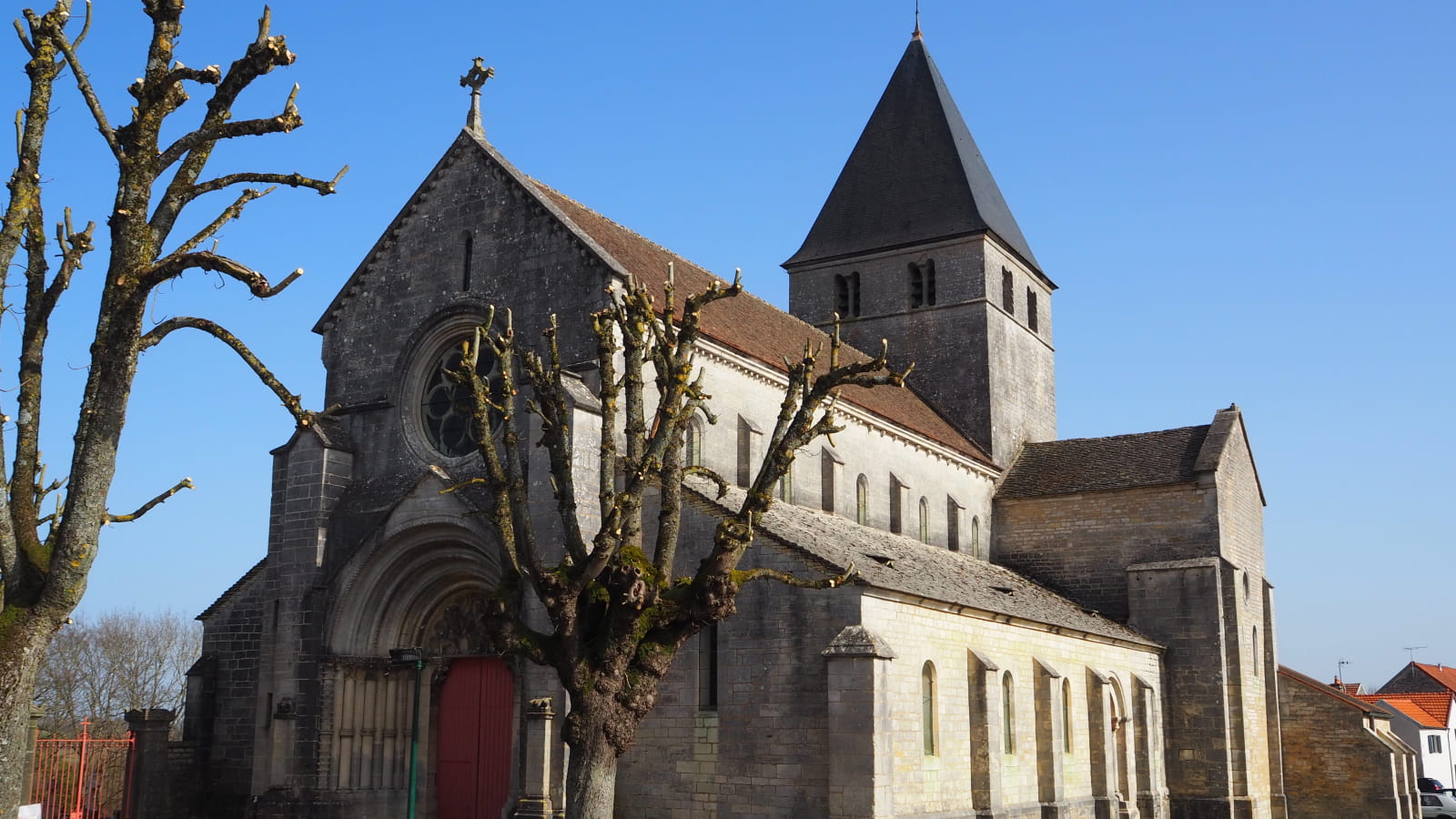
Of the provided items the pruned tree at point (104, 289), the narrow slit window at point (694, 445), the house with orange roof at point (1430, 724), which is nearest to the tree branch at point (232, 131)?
the pruned tree at point (104, 289)

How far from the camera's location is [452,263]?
23.9 meters

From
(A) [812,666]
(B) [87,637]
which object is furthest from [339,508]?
(B) [87,637]

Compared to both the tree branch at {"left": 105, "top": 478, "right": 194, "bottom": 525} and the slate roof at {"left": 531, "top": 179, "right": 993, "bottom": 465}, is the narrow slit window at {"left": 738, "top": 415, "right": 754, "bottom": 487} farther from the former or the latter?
the tree branch at {"left": 105, "top": 478, "right": 194, "bottom": 525}

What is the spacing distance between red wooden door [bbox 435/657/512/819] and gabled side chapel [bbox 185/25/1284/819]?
0.16 feet

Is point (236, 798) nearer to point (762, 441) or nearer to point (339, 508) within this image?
point (339, 508)

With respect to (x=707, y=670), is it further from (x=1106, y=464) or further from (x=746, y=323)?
(x=1106, y=464)

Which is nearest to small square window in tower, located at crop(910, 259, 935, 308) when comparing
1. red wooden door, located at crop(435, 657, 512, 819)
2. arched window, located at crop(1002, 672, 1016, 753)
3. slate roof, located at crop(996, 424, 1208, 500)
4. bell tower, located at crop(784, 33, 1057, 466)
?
bell tower, located at crop(784, 33, 1057, 466)

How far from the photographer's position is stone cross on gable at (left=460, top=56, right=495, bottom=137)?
24.7 meters

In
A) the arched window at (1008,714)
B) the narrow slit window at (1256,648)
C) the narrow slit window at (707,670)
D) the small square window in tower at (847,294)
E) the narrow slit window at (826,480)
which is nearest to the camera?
the narrow slit window at (707,670)

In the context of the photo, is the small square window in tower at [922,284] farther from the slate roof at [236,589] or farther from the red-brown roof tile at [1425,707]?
the red-brown roof tile at [1425,707]

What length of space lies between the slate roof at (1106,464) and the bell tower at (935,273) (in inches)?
33.1

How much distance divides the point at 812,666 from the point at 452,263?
32.6 ft

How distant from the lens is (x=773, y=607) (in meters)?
19.6

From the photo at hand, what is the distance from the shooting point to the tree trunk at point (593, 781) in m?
14.6
